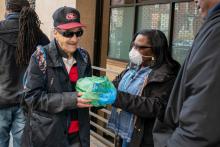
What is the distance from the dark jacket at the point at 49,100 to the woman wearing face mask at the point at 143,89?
1.39ft

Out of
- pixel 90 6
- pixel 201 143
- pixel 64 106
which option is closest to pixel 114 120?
pixel 64 106

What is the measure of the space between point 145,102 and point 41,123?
0.82 metres

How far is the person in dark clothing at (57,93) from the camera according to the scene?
9.50 ft

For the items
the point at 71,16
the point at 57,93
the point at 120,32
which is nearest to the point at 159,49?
the point at 71,16

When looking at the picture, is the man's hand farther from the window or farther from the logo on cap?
the window

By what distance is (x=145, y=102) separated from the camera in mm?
2994

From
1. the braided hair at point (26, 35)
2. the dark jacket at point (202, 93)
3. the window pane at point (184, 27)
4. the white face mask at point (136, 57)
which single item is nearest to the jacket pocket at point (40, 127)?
the white face mask at point (136, 57)

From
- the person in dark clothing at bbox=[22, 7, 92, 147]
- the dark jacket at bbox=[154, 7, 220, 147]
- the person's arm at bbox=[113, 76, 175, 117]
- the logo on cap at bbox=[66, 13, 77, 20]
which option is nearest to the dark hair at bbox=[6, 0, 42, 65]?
the person in dark clothing at bbox=[22, 7, 92, 147]

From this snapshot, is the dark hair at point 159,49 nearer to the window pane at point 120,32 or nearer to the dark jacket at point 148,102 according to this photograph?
the dark jacket at point 148,102

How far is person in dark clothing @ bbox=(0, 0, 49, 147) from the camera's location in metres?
3.94

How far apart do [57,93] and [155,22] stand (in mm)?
2547

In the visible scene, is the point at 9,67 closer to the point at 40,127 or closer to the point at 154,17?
the point at 40,127

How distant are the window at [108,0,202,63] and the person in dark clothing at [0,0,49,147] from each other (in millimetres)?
1632

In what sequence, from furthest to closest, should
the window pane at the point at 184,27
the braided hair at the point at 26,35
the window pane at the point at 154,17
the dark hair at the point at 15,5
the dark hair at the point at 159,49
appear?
the window pane at the point at 154,17
the window pane at the point at 184,27
the dark hair at the point at 15,5
the braided hair at the point at 26,35
the dark hair at the point at 159,49
